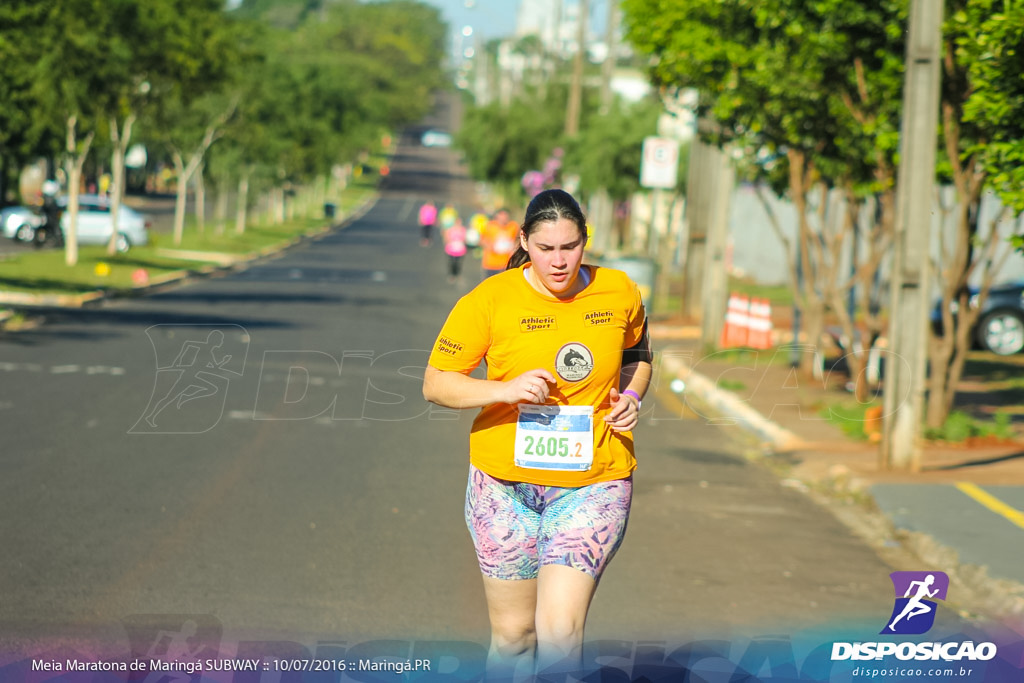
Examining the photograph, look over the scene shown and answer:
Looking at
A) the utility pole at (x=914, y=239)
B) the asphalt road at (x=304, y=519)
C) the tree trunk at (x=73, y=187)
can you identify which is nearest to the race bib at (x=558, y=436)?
the asphalt road at (x=304, y=519)

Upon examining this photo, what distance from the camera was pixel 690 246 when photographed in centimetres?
2684

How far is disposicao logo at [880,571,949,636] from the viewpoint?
753cm

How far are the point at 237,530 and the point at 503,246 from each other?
1600 cm

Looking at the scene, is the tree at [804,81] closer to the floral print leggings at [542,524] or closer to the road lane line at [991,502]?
the road lane line at [991,502]

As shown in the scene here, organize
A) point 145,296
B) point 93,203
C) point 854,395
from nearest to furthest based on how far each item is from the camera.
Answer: point 854,395 → point 145,296 → point 93,203

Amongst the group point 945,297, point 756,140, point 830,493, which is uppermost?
point 756,140

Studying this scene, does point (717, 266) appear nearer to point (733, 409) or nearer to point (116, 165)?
point (733, 409)

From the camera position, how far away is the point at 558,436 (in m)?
4.92

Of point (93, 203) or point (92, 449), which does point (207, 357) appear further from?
point (93, 203)

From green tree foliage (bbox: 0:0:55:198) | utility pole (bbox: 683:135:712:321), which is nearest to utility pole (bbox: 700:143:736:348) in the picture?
utility pole (bbox: 683:135:712:321)

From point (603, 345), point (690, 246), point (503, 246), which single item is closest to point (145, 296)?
point (503, 246)

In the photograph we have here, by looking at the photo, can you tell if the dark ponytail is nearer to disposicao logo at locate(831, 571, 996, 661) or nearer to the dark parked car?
disposicao logo at locate(831, 571, 996, 661)

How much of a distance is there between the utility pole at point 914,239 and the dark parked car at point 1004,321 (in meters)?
13.0

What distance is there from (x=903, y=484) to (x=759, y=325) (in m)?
10.3
